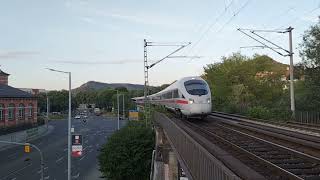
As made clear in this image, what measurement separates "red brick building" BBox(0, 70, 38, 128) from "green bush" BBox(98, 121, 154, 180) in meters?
48.6

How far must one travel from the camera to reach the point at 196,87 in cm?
3009

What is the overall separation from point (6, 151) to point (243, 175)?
70427 millimetres

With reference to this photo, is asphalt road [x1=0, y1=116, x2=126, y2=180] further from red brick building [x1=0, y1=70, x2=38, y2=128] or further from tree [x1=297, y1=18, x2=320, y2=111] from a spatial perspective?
tree [x1=297, y1=18, x2=320, y2=111]

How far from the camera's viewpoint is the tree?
131 ft

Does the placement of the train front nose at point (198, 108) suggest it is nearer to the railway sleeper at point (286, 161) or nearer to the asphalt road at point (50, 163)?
the railway sleeper at point (286, 161)

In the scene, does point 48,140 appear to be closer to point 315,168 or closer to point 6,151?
point 6,151

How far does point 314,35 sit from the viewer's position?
137 feet

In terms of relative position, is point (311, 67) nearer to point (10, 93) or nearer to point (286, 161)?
point (286, 161)

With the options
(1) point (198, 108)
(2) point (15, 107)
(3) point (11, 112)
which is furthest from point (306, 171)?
(2) point (15, 107)

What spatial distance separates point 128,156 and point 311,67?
19.5 metres

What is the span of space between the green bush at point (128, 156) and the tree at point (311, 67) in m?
15.9

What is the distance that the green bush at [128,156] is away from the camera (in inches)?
1766

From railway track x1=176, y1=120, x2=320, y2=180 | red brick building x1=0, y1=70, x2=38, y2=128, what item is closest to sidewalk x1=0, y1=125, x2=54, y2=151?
red brick building x1=0, y1=70, x2=38, y2=128

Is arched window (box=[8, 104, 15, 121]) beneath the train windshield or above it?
beneath
